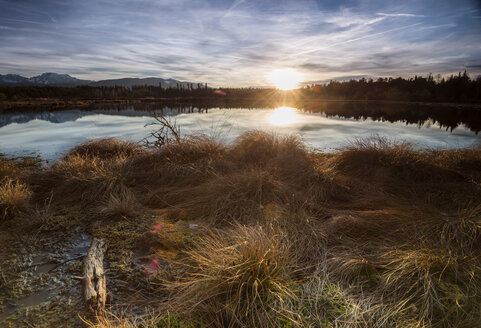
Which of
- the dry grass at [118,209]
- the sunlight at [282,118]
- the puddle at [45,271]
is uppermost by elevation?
the sunlight at [282,118]

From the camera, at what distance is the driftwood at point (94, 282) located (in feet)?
7.52

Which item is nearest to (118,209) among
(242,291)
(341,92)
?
(242,291)

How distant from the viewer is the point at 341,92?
9569 centimetres

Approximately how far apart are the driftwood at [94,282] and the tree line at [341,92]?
76787 millimetres

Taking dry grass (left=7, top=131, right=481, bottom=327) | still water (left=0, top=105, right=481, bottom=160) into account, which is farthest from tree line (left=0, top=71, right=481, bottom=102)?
dry grass (left=7, top=131, right=481, bottom=327)

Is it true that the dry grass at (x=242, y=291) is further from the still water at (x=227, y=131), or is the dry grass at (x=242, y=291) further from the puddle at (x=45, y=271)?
the still water at (x=227, y=131)

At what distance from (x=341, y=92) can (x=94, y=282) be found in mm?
106295

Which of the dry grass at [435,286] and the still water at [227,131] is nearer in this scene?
the dry grass at [435,286]

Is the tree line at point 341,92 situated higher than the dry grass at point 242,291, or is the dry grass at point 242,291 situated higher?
the tree line at point 341,92

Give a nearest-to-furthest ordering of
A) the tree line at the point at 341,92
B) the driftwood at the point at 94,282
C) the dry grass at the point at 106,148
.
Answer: the driftwood at the point at 94,282
the dry grass at the point at 106,148
the tree line at the point at 341,92

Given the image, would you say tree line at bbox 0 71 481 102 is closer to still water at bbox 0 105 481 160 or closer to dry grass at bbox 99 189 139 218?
still water at bbox 0 105 481 160

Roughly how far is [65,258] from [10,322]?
3.46 ft

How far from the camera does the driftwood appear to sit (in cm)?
229

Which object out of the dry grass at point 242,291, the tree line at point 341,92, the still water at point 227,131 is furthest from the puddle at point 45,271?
the tree line at point 341,92
